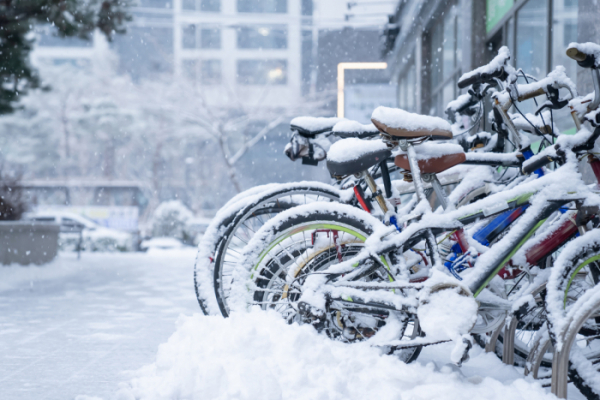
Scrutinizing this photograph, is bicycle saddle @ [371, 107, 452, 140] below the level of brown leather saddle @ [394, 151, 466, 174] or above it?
above

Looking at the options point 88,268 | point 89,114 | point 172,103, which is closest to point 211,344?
point 88,268

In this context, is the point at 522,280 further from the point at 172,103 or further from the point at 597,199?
the point at 172,103

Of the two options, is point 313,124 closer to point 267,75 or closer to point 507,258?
point 507,258

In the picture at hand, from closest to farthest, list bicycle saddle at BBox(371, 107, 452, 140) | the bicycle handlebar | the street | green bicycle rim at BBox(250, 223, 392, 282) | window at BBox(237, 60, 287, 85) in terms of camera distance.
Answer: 1. bicycle saddle at BBox(371, 107, 452, 140)
2. the bicycle handlebar
3. green bicycle rim at BBox(250, 223, 392, 282)
4. the street
5. window at BBox(237, 60, 287, 85)

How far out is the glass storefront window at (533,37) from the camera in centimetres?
527

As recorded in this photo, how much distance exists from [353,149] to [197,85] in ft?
64.8

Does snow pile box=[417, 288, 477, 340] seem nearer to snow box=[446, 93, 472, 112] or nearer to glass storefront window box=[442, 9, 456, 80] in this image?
snow box=[446, 93, 472, 112]

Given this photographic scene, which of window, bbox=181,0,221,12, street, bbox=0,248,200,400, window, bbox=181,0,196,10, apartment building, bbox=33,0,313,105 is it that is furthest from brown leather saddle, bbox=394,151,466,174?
window, bbox=181,0,196,10

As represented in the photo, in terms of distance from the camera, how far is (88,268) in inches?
387

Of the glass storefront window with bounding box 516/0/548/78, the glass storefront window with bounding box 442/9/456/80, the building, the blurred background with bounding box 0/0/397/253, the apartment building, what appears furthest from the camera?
the apartment building

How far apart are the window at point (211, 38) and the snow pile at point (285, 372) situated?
3110cm

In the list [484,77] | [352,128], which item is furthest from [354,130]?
[484,77]

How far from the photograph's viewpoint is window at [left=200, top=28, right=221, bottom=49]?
104 ft

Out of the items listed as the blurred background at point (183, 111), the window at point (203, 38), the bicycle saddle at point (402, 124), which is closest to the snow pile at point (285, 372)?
the bicycle saddle at point (402, 124)
